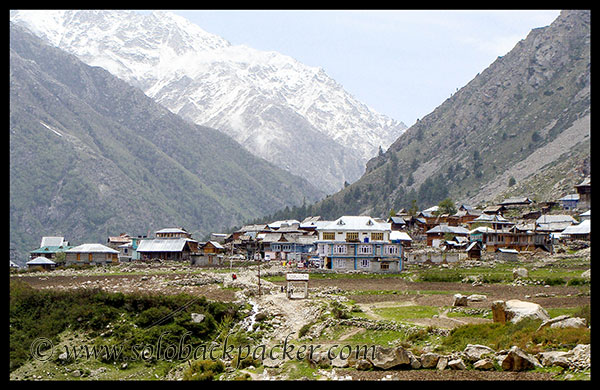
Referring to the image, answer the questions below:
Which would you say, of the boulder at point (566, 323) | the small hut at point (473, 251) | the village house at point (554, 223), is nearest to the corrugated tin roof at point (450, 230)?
the village house at point (554, 223)

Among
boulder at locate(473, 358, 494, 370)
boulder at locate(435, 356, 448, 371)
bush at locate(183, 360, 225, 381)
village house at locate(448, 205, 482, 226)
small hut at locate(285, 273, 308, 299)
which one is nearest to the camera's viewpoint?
boulder at locate(473, 358, 494, 370)

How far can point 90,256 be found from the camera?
106 m

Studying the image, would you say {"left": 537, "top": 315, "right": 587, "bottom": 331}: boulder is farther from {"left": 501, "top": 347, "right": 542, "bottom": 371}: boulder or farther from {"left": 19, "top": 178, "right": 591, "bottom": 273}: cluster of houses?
{"left": 19, "top": 178, "right": 591, "bottom": 273}: cluster of houses

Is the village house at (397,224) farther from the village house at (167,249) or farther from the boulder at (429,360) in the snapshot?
the boulder at (429,360)

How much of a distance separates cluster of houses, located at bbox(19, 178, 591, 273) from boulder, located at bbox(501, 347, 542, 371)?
5882cm

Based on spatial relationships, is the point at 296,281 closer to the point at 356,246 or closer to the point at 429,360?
the point at 429,360

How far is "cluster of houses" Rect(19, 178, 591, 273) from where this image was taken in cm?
8700

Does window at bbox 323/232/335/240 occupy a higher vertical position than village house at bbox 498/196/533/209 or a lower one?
lower

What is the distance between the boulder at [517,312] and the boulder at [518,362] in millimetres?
7077

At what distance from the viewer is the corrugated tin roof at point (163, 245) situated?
373 ft

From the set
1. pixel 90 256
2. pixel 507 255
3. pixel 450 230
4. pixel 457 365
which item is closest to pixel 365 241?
pixel 507 255

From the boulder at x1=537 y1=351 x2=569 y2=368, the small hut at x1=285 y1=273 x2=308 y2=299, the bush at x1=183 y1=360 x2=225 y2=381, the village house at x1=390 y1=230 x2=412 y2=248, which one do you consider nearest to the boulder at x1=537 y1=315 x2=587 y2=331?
the boulder at x1=537 y1=351 x2=569 y2=368
